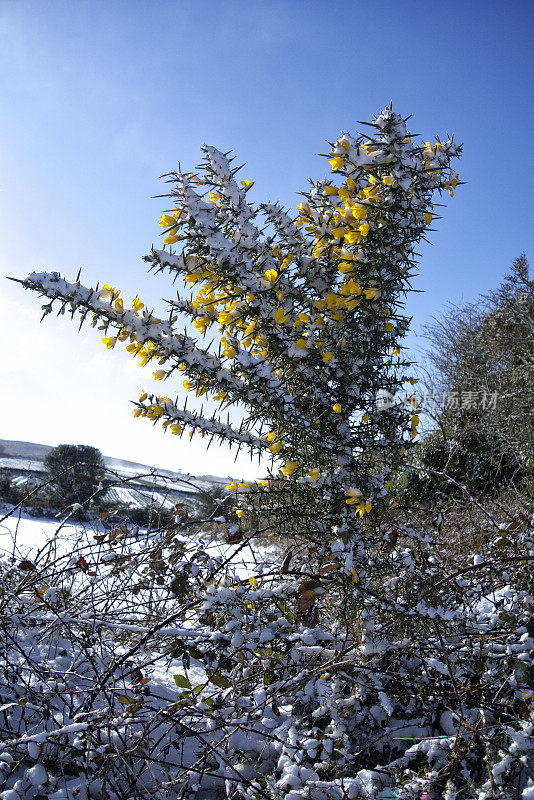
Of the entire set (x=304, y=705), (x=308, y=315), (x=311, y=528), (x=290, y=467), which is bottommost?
(x=304, y=705)

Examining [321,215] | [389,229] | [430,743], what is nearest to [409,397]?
[389,229]

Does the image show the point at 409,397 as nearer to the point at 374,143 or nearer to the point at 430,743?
the point at 374,143

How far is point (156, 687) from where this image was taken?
242 centimetres

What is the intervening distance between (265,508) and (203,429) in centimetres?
50

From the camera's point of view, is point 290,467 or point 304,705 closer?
point 290,467

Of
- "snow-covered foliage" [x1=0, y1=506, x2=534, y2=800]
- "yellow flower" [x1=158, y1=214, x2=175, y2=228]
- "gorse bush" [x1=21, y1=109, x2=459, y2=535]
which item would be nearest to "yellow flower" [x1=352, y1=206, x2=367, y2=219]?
"gorse bush" [x1=21, y1=109, x2=459, y2=535]

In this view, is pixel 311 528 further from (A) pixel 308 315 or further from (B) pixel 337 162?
(B) pixel 337 162

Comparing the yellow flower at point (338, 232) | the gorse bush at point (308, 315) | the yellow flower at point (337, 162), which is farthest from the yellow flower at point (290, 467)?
the yellow flower at point (337, 162)

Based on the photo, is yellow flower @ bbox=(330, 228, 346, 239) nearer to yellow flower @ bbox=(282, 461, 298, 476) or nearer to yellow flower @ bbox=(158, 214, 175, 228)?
yellow flower @ bbox=(158, 214, 175, 228)

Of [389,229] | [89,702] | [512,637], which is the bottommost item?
[89,702]

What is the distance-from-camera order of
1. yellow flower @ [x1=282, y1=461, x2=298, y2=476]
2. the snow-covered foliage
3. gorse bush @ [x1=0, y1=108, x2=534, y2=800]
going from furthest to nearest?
1. yellow flower @ [x1=282, y1=461, x2=298, y2=476]
2. gorse bush @ [x1=0, y1=108, x2=534, y2=800]
3. the snow-covered foliage

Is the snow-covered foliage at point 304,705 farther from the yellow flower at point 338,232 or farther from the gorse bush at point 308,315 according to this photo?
the yellow flower at point 338,232

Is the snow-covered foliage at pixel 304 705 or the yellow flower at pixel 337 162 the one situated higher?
the yellow flower at pixel 337 162

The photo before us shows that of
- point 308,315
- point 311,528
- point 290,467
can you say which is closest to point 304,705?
point 311,528
